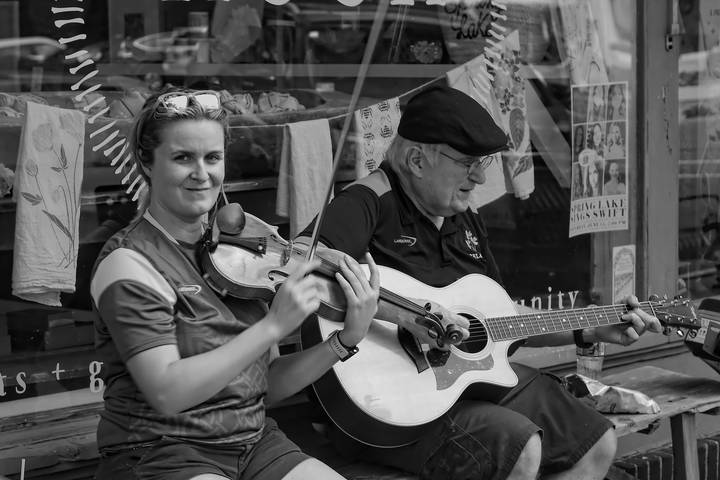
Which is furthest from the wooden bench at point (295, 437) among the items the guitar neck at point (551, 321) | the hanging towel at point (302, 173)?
the hanging towel at point (302, 173)

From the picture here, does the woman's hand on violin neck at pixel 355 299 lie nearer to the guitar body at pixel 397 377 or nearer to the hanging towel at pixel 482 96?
the guitar body at pixel 397 377

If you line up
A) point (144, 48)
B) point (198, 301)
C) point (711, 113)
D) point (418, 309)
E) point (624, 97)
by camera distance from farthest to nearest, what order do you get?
point (711, 113), point (624, 97), point (144, 48), point (418, 309), point (198, 301)

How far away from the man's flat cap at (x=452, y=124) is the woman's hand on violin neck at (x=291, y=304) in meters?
0.81

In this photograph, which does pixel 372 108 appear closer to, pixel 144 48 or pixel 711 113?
pixel 144 48

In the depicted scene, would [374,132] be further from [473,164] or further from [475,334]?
[475,334]

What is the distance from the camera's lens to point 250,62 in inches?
138

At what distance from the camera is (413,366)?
2.70 m

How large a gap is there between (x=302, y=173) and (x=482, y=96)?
0.83m

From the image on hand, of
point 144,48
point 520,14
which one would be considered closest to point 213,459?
point 144,48

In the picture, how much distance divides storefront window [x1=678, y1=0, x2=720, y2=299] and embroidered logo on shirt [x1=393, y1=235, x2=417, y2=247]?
1.98m

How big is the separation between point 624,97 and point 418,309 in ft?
6.33

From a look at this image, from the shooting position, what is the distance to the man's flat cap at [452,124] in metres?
2.82

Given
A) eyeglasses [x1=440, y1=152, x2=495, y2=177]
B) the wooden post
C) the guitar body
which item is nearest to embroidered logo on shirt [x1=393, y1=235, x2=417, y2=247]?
the guitar body

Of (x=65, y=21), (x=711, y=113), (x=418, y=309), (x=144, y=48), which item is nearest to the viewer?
(x=418, y=309)
